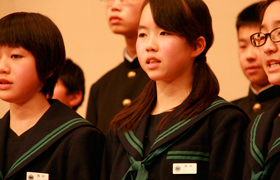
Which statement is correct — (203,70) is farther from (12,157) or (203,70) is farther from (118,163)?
(12,157)

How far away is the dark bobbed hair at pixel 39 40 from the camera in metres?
2.22

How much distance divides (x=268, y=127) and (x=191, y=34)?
51 cm

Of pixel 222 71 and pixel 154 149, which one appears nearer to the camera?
pixel 154 149

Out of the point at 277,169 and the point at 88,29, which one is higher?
the point at 88,29

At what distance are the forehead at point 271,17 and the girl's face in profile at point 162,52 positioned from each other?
329 millimetres

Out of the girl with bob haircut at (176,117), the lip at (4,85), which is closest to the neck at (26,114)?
the lip at (4,85)

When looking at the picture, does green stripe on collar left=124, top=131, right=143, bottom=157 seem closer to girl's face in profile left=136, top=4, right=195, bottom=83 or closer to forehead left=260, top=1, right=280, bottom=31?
girl's face in profile left=136, top=4, right=195, bottom=83

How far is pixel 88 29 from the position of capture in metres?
4.55

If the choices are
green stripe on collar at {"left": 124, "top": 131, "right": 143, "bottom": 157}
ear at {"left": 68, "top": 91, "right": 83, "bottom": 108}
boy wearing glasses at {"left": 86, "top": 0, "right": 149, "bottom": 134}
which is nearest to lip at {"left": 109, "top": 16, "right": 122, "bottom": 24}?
boy wearing glasses at {"left": 86, "top": 0, "right": 149, "bottom": 134}

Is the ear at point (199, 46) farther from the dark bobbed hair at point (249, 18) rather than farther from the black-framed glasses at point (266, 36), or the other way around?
the dark bobbed hair at point (249, 18)

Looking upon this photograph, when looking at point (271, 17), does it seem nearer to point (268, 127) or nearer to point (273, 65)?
point (273, 65)

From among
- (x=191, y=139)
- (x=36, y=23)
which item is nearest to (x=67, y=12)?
(x=36, y=23)

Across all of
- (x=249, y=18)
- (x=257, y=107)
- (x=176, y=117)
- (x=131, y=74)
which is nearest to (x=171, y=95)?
(x=176, y=117)

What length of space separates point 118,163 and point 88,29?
266 cm
